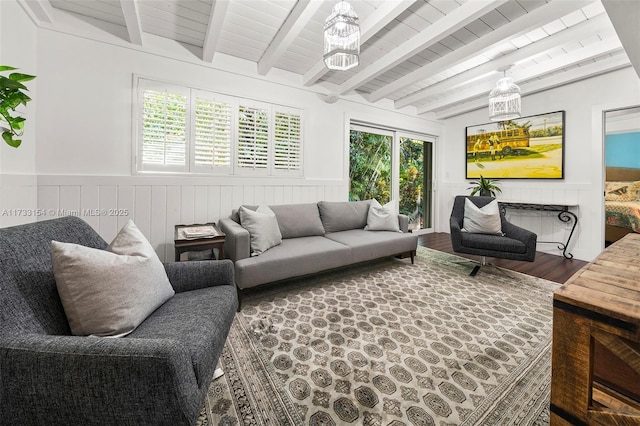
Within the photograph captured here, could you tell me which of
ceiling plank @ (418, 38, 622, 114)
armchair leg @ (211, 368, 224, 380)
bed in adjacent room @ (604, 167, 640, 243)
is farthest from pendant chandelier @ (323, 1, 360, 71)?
bed in adjacent room @ (604, 167, 640, 243)

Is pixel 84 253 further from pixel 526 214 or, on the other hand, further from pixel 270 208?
pixel 526 214

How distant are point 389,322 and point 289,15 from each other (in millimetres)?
2764

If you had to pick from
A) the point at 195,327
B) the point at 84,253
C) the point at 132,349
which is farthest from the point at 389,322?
→ the point at 84,253

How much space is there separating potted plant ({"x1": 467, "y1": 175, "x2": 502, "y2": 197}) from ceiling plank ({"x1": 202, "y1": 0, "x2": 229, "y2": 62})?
177 inches

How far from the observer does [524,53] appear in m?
2.88

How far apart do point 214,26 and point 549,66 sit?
3934mm

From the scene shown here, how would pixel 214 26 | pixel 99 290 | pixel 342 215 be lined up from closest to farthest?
pixel 99 290 → pixel 214 26 → pixel 342 215

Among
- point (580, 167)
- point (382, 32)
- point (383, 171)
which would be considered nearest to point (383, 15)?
point (382, 32)

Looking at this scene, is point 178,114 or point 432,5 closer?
point 432,5

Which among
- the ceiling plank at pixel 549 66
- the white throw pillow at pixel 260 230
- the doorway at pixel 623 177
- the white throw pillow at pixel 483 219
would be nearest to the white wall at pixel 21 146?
the white throw pillow at pixel 260 230

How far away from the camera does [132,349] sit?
2.52 ft

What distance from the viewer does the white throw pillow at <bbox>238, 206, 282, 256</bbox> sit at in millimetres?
2493

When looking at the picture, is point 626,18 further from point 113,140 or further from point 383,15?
point 113,140

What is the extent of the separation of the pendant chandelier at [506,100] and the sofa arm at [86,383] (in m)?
4.07
